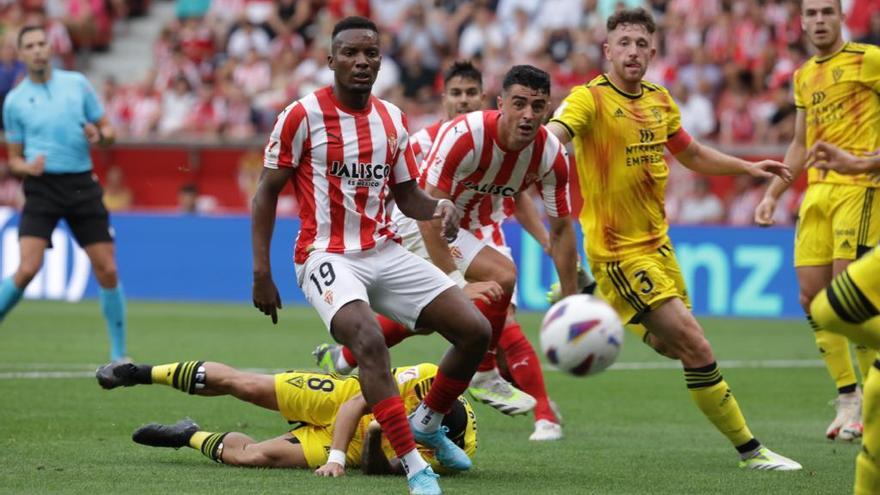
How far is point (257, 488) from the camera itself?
7016 millimetres

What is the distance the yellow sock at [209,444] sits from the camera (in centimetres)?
792

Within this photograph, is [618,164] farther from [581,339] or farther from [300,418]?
[300,418]

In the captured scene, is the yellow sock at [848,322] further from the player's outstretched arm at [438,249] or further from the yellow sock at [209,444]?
the yellow sock at [209,444]

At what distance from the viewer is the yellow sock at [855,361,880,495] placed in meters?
5.64

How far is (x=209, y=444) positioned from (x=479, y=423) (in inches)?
112

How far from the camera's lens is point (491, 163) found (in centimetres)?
855

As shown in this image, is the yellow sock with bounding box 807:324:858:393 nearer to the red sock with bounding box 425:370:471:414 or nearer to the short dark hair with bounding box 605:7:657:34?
the short dark hair with bounding box 605:7:657:34

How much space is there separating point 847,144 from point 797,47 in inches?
439

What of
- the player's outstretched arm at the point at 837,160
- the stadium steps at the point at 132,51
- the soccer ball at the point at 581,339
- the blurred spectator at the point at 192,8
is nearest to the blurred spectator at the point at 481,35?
the blurred spectator at the point at 192,8

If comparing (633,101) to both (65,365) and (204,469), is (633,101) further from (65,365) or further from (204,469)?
(65,365)

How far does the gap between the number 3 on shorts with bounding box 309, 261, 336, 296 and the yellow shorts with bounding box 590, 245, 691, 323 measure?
1966mm

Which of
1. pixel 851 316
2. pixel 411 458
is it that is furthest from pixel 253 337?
pixel 851 316

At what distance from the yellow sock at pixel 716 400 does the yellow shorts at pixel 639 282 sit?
0.46 metres

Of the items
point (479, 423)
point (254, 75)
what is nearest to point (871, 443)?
point (479, 423)
